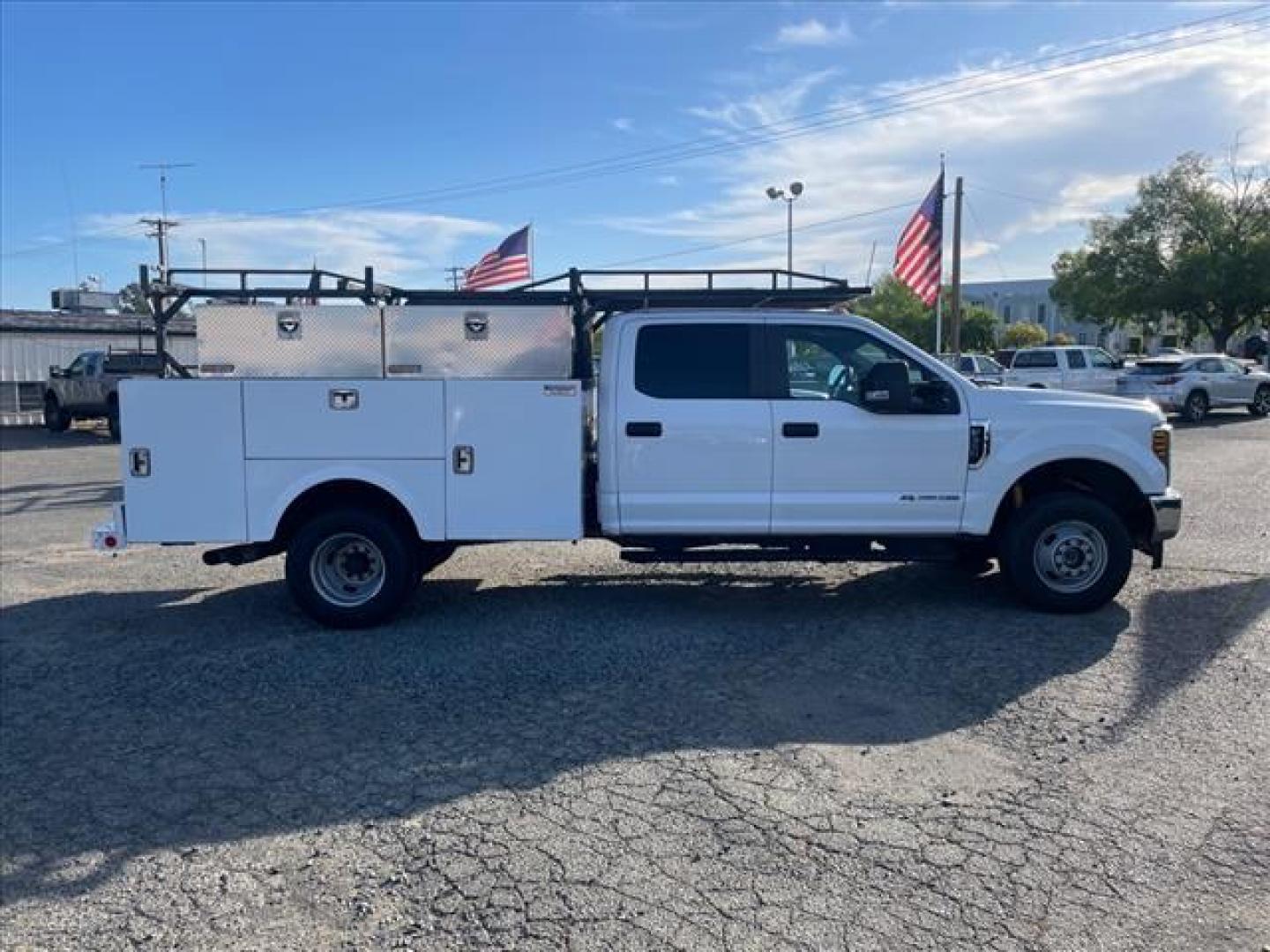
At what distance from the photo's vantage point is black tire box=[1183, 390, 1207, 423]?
2652cm

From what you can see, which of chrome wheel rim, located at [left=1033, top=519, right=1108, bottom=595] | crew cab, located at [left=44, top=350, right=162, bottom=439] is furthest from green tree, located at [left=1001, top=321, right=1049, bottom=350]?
chrome wheel rim, located at [left=1033, top=519, right=1108, bottom=595]

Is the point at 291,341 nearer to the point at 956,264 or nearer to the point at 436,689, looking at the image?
the point at 436,689

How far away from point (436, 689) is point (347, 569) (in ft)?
5.39

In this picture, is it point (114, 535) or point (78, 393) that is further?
point (78, 393)

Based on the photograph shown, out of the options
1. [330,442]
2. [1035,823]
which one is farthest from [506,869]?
[330,442]

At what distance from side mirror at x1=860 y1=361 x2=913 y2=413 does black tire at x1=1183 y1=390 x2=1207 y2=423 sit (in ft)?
76.2

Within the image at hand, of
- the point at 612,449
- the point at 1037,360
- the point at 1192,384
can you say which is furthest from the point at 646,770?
the point at 1192,384

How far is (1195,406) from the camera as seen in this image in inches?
1048

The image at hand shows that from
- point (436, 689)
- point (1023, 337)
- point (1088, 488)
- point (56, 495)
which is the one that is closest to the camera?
point (436, 689)

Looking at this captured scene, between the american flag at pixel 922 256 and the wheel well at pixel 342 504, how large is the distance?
1669cm

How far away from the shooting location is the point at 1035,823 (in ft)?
13.3

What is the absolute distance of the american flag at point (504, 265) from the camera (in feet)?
75.7

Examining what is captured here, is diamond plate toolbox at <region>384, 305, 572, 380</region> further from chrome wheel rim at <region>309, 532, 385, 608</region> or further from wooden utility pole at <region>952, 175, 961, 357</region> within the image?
wooden utility pole at <region>952, 175, 961, 357</region>

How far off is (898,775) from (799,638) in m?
2.13
